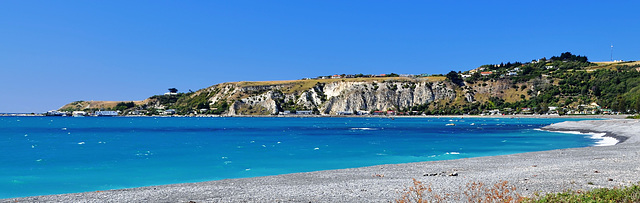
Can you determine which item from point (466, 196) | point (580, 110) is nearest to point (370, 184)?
point (466, 196)

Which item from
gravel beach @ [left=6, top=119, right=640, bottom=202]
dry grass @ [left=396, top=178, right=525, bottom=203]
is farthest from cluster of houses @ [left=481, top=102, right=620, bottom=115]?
dry grass @ [left=396, top=178, right=525, bottom=203]

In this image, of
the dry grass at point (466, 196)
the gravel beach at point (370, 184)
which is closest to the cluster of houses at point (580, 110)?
Result: the gravel beach at point (370, 184)

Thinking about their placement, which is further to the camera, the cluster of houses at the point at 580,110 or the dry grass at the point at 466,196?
the cluster of houses at the point at 580,110

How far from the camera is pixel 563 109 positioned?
156250 millimetres

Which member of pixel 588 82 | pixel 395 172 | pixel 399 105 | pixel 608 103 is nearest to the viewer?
pixel 395 172

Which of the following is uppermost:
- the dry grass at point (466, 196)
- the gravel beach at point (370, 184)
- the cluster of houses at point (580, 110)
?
the cluster of houses at point (580, 110)

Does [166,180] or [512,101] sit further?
[512,101]

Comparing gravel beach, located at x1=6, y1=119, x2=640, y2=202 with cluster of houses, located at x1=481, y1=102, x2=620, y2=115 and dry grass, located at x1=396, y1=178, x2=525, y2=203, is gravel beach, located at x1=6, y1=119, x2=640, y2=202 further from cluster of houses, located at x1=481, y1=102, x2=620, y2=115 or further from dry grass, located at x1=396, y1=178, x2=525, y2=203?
cluster of houses, located at x1=481, y1=102, x2=620, y2=115

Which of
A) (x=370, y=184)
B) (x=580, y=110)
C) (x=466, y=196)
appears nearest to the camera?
(x=466, y=196)

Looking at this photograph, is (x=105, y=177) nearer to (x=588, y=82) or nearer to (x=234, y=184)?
(x=234, y=184)

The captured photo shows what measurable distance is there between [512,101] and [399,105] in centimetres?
4180

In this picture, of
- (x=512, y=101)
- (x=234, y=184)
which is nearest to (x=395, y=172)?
(x=234, y=184)

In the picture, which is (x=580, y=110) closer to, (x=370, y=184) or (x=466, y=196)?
(x=370, y=184)

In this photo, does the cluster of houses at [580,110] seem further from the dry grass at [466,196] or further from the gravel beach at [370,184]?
the dry grass at [466,196]
